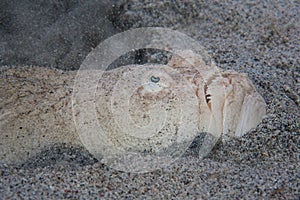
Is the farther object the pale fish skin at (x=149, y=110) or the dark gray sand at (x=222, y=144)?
the pale fish skin at (x=149, y=110)

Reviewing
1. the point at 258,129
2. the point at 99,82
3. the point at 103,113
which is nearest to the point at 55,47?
the point at 99,82

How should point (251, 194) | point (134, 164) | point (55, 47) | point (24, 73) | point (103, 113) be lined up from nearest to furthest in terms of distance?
point (251, 194) → point (134, 164) → point (103, 113) → point (24, 73) → point (55, 47)

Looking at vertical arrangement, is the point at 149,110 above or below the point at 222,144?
above

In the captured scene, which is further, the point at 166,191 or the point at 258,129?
the point at 258,129

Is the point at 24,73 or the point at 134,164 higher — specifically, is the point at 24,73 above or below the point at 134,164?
above

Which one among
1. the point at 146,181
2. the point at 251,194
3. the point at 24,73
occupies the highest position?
the point at 24,73

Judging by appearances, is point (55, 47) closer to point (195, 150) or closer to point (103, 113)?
point (103, 113)

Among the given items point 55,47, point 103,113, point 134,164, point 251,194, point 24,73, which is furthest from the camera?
point 55,47

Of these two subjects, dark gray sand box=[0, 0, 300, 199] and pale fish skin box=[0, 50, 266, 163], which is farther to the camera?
pale fish skin box=[0, 50, 266, 163]
